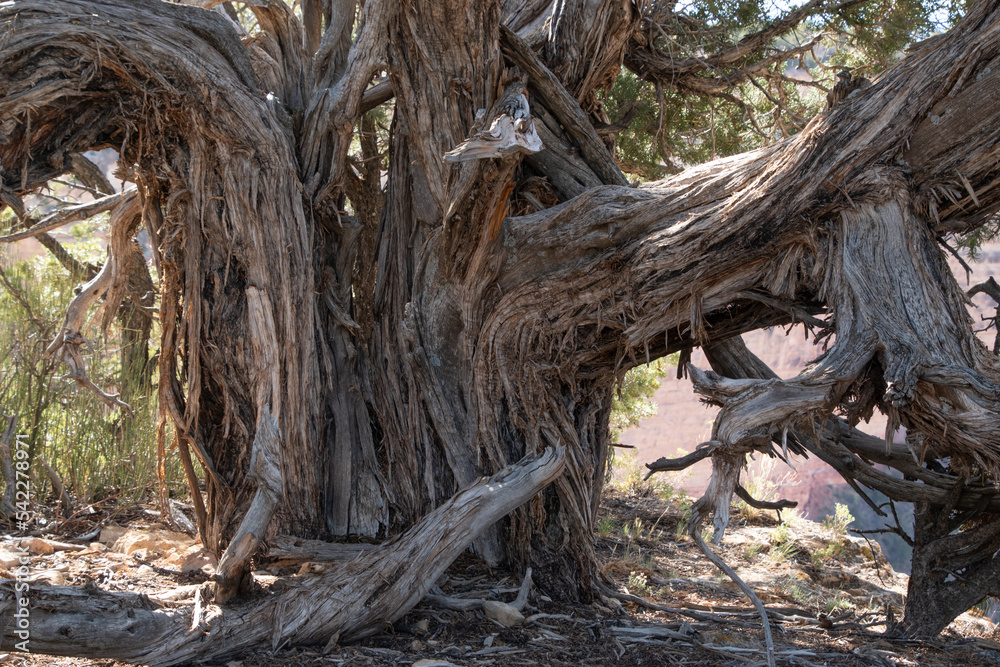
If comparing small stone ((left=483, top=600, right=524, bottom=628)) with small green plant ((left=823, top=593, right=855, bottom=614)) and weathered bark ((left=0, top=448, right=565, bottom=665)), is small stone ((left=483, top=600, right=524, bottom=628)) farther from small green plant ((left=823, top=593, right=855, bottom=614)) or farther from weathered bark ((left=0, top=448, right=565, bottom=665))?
small green plant ((left=823, top=593, right=855, bottom=614))

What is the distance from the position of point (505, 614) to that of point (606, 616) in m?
0.51

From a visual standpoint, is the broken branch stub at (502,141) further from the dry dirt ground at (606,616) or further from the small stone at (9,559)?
the small stone at (9,559)

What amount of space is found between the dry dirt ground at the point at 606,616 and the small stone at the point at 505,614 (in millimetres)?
27

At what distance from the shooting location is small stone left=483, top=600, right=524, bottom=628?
294 centimetres

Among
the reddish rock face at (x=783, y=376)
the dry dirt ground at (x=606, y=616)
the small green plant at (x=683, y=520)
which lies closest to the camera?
the dry dirt ground at (x=606, y=616)

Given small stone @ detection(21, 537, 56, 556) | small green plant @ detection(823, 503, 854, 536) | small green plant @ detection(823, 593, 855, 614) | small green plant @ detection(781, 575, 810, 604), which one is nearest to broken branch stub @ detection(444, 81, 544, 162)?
small stone @ detection(21, 537, 56, 556)

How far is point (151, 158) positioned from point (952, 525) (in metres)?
3.87

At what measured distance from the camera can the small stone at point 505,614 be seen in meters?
2.94

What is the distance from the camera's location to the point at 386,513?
139 inches

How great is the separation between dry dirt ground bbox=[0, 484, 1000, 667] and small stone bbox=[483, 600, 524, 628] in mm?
27

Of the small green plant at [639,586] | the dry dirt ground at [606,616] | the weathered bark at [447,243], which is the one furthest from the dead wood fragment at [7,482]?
the small green plant at [639,586]

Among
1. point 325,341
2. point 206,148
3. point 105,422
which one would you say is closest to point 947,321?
point 325,341

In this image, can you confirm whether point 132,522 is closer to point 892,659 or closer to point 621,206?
point 621,206

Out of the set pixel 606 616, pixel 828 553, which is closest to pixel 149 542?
pixel 606 616
